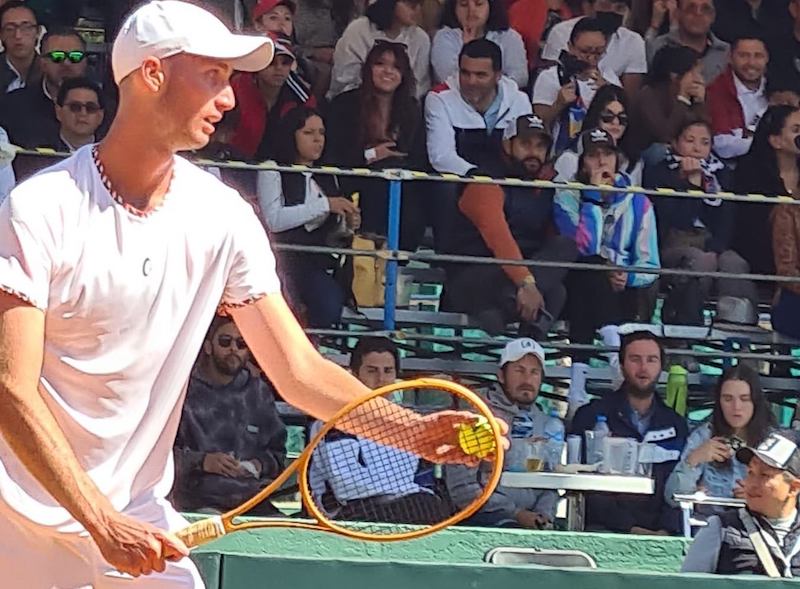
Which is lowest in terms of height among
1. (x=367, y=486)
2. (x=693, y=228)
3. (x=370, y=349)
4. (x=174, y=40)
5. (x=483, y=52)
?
(x=367, y=486)

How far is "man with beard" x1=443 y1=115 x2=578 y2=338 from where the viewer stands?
304 inches

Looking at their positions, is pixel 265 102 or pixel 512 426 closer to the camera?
pixel 512 426

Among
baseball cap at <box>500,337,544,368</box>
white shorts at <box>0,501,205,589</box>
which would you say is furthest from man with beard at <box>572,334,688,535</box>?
white shorts at <box>0,501,205,589</box>

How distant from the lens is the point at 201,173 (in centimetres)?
337

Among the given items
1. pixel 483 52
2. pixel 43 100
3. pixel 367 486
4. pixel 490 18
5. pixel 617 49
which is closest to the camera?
pixel 367 486

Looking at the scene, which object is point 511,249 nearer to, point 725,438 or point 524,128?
point 524,128

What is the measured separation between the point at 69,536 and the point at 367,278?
4716mm

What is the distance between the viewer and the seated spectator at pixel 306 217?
752cm

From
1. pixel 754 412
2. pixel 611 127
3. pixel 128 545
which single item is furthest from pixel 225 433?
pixel 128 545

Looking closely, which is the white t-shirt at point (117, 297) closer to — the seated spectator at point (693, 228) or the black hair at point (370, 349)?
the black hair at point (370, 349)

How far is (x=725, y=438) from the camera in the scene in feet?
23.4

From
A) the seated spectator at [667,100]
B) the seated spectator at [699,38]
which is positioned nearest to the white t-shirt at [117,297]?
the seated spectator at [667,100]

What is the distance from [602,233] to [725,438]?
1212mm

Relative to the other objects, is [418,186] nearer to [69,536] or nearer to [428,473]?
[428,473]
